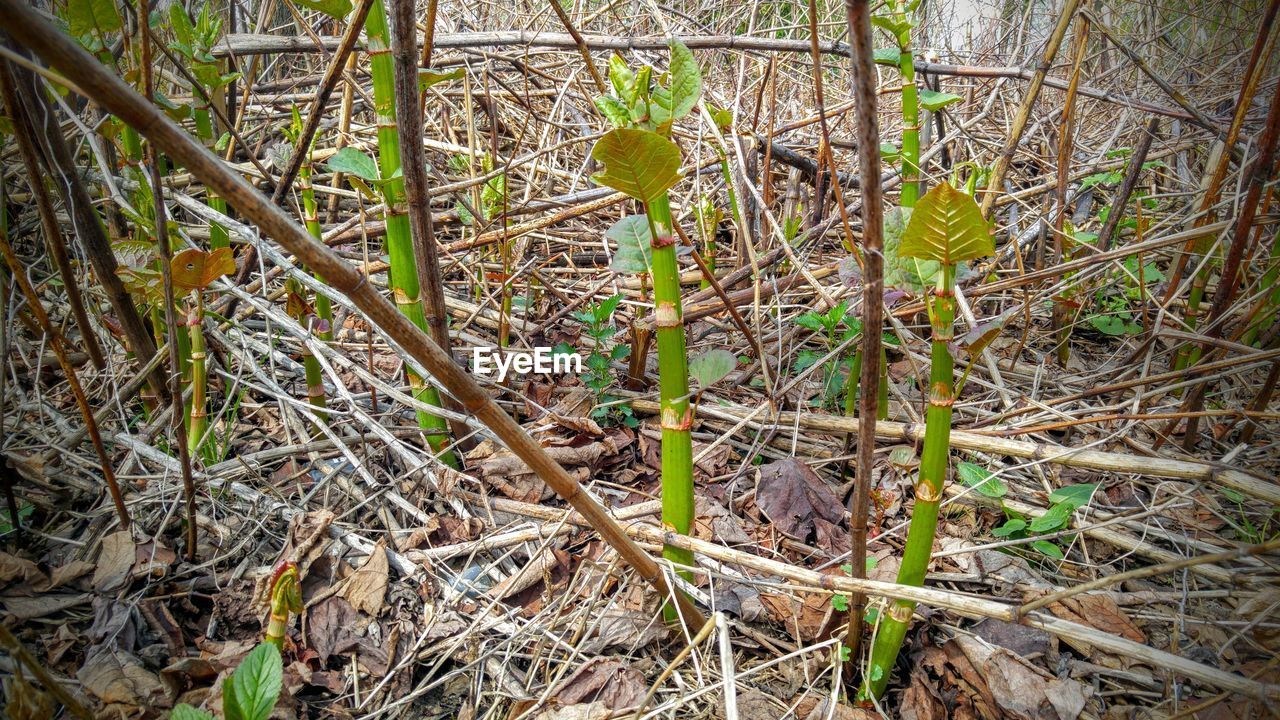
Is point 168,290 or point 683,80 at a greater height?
point 683,80

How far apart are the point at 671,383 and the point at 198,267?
36.9 inches

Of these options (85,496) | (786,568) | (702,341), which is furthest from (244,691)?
(702,341)

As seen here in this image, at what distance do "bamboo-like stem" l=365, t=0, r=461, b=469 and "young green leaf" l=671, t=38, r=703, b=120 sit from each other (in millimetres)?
553

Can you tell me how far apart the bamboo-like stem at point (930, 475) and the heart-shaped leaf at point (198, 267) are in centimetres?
125

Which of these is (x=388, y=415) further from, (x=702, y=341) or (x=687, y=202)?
(x=687, y=202)

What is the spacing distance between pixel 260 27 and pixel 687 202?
169 centimetres

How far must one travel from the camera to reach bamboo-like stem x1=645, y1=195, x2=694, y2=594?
1088 mm

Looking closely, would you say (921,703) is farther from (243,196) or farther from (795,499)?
(243,196)

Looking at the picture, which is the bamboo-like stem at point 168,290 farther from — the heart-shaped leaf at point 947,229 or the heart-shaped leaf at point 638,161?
the heart-shaped leaf at point 947,229

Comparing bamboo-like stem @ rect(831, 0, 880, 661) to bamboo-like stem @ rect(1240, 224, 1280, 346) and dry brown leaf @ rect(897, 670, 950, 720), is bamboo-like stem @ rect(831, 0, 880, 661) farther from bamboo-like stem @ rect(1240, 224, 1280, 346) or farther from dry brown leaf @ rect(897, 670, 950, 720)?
bamboo-like stem @ rect(1240, 224, 1280, 346)

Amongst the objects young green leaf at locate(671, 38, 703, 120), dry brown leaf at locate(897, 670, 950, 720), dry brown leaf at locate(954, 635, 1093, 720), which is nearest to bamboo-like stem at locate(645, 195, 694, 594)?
young green leaf at locate(671, 38, 703, 120)

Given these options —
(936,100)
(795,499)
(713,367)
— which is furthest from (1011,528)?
(936,100)

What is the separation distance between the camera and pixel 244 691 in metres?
0.98

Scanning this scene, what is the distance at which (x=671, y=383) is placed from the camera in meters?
1.17
